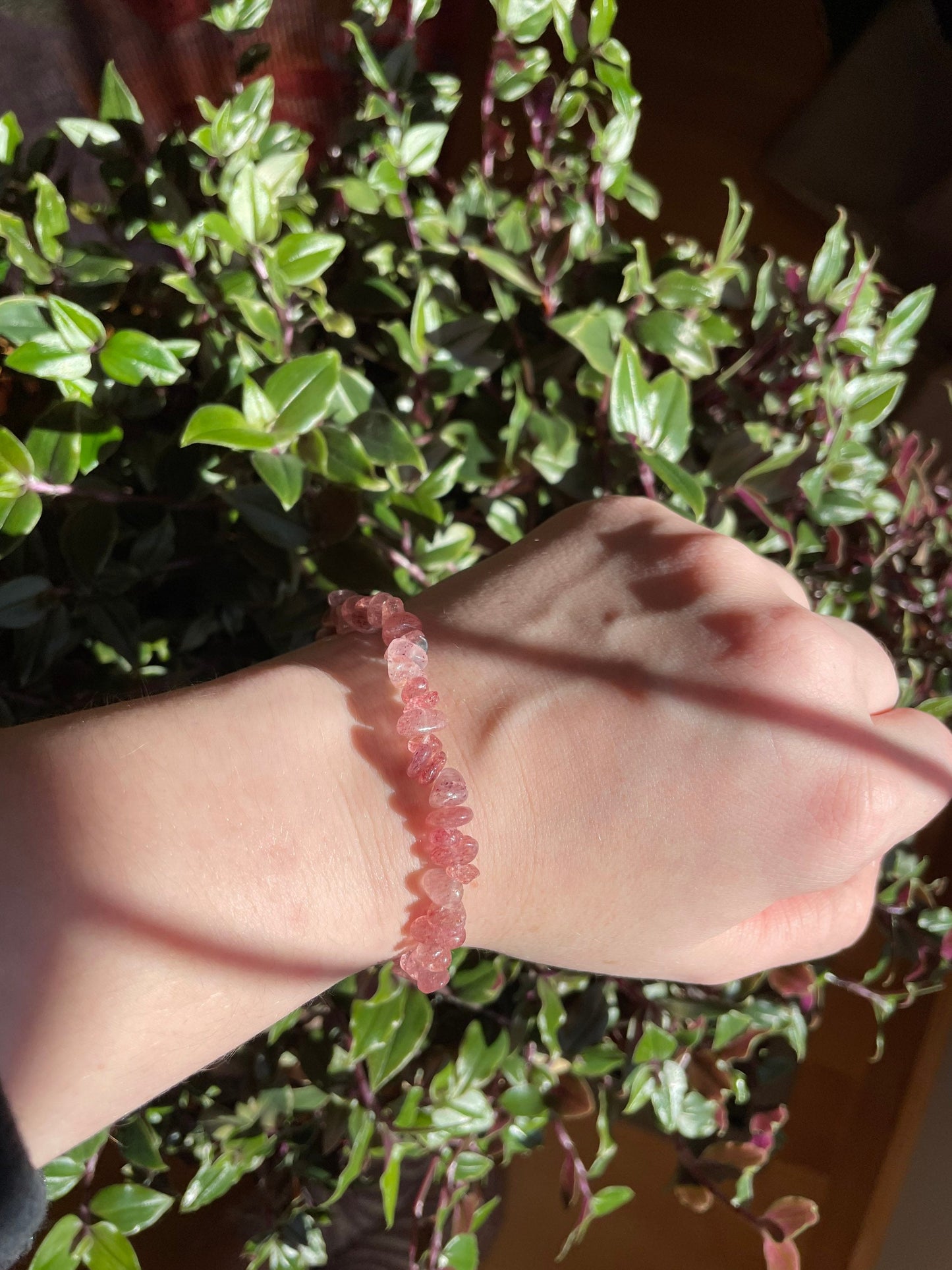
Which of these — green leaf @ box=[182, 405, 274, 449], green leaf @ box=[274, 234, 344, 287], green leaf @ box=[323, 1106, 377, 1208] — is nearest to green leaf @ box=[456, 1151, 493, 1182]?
green leaf @ box=[323, 1106, 377, 1208]

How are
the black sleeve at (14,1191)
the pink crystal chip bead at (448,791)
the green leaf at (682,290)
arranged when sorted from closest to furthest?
the black sleeve at (14,1191), the pink crystal chip bead at (448,791), the green leaf at (682,290)

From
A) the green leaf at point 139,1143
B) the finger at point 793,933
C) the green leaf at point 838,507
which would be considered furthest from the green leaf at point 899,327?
the green leaf at point 139,1143

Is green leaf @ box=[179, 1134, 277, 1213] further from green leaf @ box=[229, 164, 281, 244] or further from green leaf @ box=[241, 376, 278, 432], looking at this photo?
green leaf @ box=[229, 164, 281, 244]

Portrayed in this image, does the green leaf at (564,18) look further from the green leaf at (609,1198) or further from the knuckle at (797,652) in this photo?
the green leaf at (609,1198)

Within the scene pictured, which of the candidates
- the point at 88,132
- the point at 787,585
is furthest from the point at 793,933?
the point at 88,132

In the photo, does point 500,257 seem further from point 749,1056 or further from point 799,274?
point 749,1056

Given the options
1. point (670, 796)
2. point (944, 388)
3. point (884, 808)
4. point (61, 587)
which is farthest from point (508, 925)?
point (944, 388)
